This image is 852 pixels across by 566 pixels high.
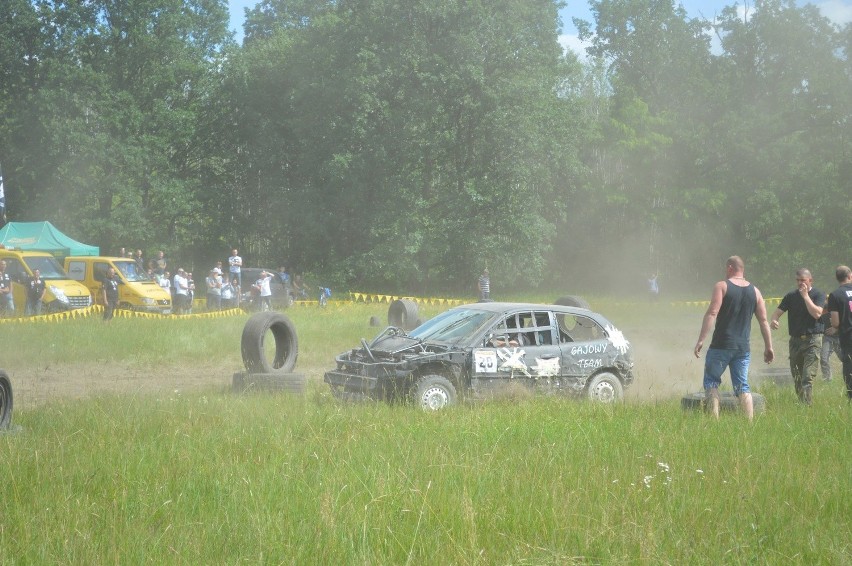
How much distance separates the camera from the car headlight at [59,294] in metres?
28.0

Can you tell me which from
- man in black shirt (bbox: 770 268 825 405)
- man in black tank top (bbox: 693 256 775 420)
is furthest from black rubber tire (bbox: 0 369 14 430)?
man in black shirt (bbox: 770 268 825 405)

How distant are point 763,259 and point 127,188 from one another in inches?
1287

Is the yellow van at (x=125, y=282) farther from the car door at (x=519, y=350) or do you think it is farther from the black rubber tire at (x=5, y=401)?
the black rubber tire at (x=5, y=401)

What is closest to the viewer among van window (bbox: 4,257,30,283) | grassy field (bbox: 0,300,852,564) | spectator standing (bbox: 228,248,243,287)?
grassy field (bbox: 0,300,852,564)

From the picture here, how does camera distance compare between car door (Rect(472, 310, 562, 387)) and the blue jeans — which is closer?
the blue jeans

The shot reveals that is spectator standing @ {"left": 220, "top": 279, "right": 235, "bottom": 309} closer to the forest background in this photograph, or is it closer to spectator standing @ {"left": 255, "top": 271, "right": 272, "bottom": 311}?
spectator standing @ {"left": 255, "top": 271, "right": 272, "bottom": 311}

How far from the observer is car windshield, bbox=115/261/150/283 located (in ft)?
101

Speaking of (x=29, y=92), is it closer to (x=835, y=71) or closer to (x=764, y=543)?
(x=835, y=71)

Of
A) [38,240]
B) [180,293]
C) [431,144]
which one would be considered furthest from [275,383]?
[431,144]

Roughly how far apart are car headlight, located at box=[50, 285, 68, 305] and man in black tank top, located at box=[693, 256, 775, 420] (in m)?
22.8

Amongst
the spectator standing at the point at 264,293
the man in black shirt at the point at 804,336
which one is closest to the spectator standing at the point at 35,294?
the spectator standing at the point at 264,293

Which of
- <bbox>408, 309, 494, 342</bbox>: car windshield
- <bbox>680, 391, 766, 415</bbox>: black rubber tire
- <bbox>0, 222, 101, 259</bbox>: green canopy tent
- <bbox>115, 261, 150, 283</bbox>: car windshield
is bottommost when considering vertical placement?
<bbox>680, 391, 766, 415</bbox>: black rubber tire

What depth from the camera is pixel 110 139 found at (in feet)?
152

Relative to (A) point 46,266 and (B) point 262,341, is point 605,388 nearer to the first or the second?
(B) point 262,341
